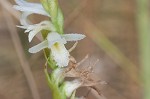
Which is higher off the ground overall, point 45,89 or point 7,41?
point 7,41

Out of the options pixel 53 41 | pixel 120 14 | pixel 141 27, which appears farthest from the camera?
pixel 120 14

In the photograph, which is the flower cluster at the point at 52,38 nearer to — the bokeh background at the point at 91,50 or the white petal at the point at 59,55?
the white petal at the point at 59,55

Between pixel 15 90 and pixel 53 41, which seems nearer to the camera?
pixel 53 41

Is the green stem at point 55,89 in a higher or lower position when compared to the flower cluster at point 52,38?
lower

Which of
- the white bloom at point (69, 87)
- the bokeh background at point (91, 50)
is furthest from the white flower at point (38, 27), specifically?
the bokeh background at point (91, 50)

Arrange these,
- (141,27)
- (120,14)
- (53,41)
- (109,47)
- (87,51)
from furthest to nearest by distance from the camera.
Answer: (120,14), (87,51), (109,47), (141,27), (53,41)

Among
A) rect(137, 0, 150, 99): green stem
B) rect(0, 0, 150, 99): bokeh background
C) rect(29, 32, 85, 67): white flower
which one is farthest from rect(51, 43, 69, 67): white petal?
rect(0, 0, 150, 99): bokeh background

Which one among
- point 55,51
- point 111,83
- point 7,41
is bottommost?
point 111,83

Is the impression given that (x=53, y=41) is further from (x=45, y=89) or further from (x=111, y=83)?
(x=111, y=83)

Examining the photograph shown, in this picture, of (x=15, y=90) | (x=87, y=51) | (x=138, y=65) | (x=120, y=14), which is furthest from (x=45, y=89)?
(x=120, y=14)
